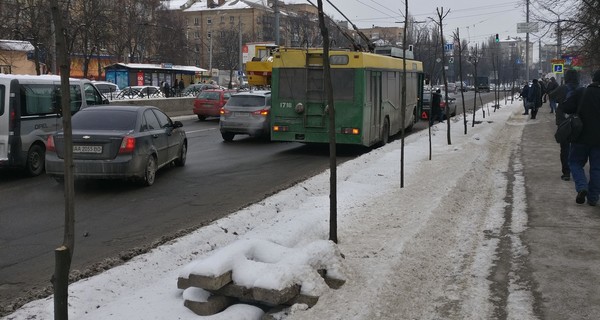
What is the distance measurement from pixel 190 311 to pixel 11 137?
810cm

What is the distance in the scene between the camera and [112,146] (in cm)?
992

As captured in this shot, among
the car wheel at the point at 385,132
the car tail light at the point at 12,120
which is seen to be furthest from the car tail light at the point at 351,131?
the car tail light at the point at 12,120

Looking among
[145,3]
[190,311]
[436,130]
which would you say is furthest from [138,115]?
[145,3]

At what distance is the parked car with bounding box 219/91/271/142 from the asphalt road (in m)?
3.37

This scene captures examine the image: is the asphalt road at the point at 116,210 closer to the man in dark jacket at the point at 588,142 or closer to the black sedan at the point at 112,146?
the black sedan at the point at 112,146

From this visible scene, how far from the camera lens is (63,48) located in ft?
11.6

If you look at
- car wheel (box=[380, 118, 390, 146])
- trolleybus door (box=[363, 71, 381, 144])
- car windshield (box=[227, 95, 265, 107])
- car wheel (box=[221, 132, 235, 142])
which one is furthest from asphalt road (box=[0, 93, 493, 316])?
car wheel (box=[221, 132, 235, 142])

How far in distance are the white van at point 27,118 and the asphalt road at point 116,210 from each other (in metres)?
0.45

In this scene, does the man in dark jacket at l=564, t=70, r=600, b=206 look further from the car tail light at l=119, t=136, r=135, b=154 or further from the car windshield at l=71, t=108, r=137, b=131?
the car windshield at l=71, t=108, r=137, b=131

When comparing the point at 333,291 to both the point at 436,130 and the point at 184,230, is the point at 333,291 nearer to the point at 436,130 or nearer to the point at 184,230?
the point at 184,230

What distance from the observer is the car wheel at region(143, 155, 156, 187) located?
1066 cm

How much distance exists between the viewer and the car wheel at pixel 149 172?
10.7m

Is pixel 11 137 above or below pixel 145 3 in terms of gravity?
below

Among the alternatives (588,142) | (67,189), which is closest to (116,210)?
(67,189)
